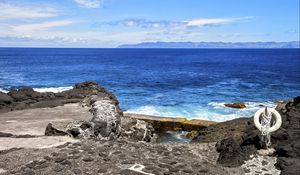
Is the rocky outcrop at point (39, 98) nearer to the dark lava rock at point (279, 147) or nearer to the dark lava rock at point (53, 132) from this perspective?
the dark lava rock at point (53, 132)

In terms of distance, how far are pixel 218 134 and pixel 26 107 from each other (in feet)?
38.8

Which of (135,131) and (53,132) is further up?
(53,132)

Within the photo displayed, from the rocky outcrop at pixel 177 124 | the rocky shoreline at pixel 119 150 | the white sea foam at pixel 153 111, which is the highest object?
the rocky shoreline at pixel 119 150

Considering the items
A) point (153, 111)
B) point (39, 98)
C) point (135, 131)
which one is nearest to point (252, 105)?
point (153, 111)

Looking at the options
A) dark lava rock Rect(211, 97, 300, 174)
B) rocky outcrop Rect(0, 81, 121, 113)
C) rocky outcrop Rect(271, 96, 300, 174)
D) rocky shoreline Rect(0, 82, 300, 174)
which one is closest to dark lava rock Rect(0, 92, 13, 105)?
rocky outcrop Rect(0, 81, 121, 113)

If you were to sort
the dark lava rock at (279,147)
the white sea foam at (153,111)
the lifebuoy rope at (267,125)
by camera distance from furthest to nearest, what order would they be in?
the white sea foam at (153,111)
the lifebuoy rope at (267,125)
the dark lava rock at (279,147)

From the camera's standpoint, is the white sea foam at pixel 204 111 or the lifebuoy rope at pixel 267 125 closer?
the lifebuoy rope at pixel 267 125

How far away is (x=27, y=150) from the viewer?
14.0 metres

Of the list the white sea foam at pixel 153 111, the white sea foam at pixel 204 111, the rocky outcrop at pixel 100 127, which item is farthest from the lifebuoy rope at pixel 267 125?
the white sea foam at pixel 153 111

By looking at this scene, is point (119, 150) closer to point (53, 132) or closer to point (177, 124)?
point (53, 132)

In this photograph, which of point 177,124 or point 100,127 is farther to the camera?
point 177,124

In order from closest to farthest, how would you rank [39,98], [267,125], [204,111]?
[267,125], [39,98], [204,111]

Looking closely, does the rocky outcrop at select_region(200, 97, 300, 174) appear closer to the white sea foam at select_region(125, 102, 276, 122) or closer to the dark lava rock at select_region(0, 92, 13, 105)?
the dark lava rock at select_region(0, 92, 13, 105)

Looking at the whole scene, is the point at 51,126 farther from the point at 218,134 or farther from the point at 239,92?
the point at 239,92
